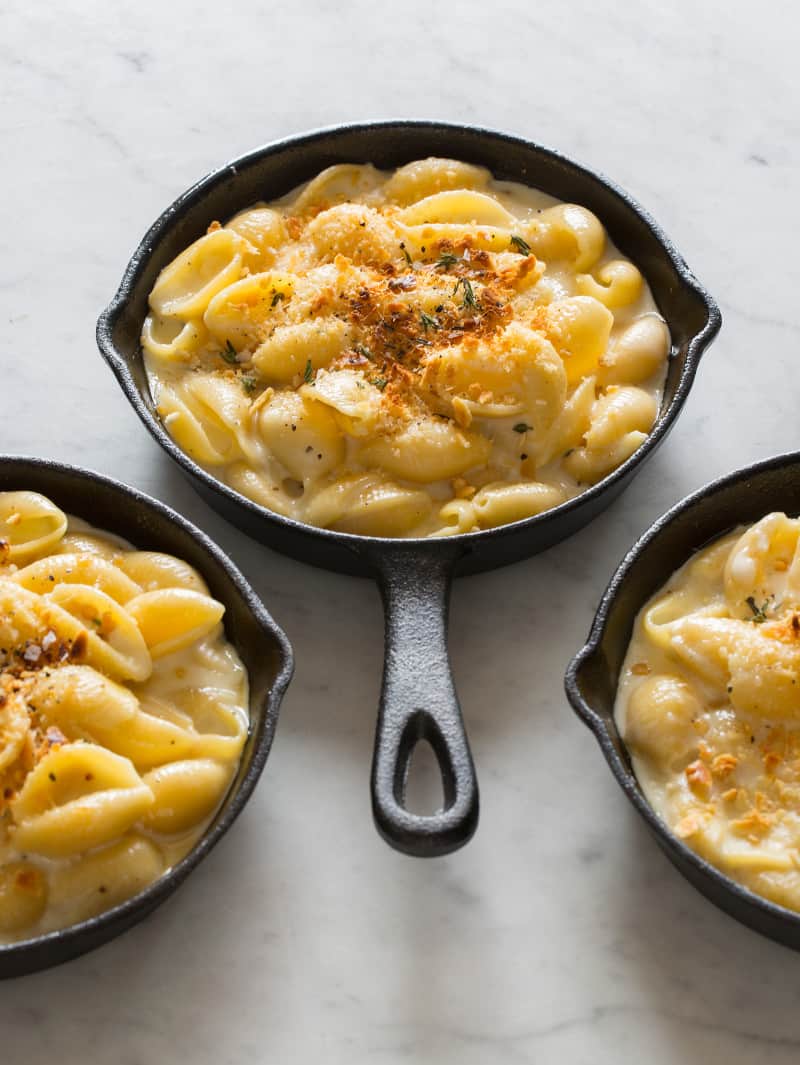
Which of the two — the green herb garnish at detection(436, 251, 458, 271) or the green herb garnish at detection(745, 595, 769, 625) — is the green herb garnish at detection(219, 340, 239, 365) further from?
the green herb garnish at detection(745, 595, 769, 625)

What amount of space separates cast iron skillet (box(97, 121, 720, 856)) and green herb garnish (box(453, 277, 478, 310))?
1.36 feet

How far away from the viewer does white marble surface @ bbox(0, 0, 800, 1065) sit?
235cm

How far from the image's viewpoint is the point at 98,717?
2.31 metres

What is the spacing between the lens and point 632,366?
2.87m

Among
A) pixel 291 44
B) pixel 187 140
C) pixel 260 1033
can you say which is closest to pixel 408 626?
pixel 260 1033

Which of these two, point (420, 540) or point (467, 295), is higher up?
point (467, 295)

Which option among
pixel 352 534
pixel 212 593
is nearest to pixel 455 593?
pixel 352 534

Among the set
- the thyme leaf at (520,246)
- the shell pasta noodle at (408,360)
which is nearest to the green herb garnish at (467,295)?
the shell pasta noodle at (408,360)

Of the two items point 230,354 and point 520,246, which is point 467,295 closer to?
point 520,246

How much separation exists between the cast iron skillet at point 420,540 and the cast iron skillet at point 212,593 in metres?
0.12

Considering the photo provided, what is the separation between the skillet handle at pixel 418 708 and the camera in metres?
2.23

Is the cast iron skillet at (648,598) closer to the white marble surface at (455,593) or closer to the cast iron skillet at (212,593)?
the white marble surface at (455,593)

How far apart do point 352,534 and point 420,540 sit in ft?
0.49

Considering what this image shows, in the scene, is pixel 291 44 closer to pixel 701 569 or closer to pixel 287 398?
pixel 287 398
